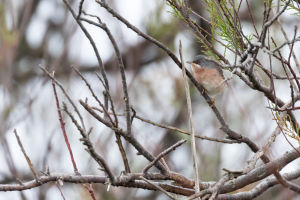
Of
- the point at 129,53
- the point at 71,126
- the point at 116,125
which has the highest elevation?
the point at 129,53

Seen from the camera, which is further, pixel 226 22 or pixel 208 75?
pixel 208 75

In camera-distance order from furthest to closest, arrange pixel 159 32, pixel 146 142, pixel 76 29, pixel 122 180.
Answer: pixel 159 32
pixel 76 29
pixel 146 142
pixel 122 180

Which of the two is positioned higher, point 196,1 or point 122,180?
point 196,1

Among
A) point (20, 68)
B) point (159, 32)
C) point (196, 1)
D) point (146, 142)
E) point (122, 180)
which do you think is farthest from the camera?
point (20, 68)

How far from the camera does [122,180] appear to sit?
1.81m

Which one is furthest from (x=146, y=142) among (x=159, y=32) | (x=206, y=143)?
(x=159, y=32)

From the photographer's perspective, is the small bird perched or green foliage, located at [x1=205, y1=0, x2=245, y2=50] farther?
the small bird perched

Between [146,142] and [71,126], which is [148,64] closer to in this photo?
[71,126]

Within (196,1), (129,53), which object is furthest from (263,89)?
(196,1)

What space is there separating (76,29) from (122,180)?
2968mm

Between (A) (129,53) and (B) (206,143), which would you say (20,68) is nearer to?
(A) (129,53)

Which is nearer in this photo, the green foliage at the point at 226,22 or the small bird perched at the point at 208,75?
the green foliage at the point at 226,22

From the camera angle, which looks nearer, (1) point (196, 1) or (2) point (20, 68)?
(1) point (196, 1)

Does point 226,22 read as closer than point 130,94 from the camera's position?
Yes
